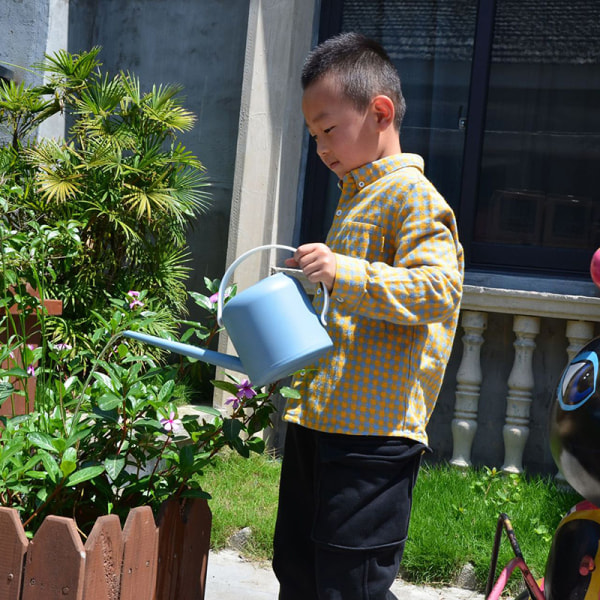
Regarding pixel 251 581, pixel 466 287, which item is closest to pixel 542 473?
pixel 466 287

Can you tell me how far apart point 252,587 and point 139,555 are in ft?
3.68

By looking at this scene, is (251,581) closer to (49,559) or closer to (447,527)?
(447,527)

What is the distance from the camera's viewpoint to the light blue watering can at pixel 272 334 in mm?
1367

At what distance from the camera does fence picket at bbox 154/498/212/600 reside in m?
1.61

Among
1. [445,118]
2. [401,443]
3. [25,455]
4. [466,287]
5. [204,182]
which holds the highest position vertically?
[445,118]

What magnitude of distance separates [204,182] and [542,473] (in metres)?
2.24

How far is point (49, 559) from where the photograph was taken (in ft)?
4.57

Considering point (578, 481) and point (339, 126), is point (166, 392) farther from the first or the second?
point (578, 481)

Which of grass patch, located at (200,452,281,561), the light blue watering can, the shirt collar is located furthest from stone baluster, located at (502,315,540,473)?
the light blue watering can

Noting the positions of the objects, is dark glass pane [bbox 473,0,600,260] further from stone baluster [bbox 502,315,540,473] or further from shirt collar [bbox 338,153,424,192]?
shirt collar [bbox 338,153,424,192]

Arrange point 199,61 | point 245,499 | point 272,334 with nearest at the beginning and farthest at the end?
1. point 272,334
2. point 245,499
3. point 199,61

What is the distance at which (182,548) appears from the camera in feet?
5.46

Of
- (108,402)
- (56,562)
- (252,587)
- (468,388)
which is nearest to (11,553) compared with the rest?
(56,562)

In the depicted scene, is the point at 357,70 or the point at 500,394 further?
the point at 500,394
